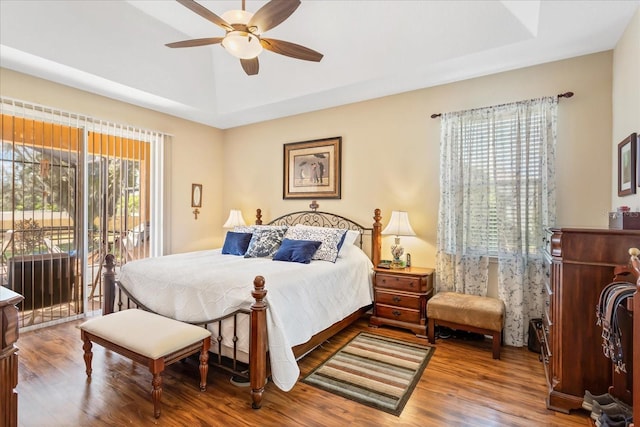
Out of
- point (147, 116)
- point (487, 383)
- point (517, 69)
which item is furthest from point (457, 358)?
point (147, 116)

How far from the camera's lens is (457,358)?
2875 millimetres

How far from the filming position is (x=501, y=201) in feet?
10.6

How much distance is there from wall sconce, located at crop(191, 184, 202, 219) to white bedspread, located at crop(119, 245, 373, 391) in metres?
1.86

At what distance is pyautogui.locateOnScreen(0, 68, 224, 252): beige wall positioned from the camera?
3457 millimetres

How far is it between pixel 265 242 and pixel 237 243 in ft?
1.37

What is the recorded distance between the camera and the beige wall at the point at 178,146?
3.46m

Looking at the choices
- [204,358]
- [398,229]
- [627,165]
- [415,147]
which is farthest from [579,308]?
[204,358]

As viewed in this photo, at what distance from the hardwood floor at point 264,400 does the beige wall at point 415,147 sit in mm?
1452

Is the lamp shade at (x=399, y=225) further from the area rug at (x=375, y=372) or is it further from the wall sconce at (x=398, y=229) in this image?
the area rug at (x=375, y=372)

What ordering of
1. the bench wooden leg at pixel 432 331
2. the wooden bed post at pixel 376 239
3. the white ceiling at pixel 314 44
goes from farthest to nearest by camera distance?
1. the wooden bed post at pixel 376 239
2. the bench wooden leg at pixel 432 331
3. the white ceiling at pixel 314 44

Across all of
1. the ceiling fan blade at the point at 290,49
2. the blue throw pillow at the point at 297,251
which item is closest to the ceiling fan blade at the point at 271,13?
the ceiling fan blade at the point at 290,49

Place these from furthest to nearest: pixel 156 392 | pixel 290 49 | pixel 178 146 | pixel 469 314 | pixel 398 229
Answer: pixel 178 146 → pixel 398 229 → pixel 469 314 → pixel 290 49 → pixel 156 392

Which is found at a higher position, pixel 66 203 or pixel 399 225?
pixel 66 203

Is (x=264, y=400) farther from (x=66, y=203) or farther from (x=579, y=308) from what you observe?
(x=66, y=203)
